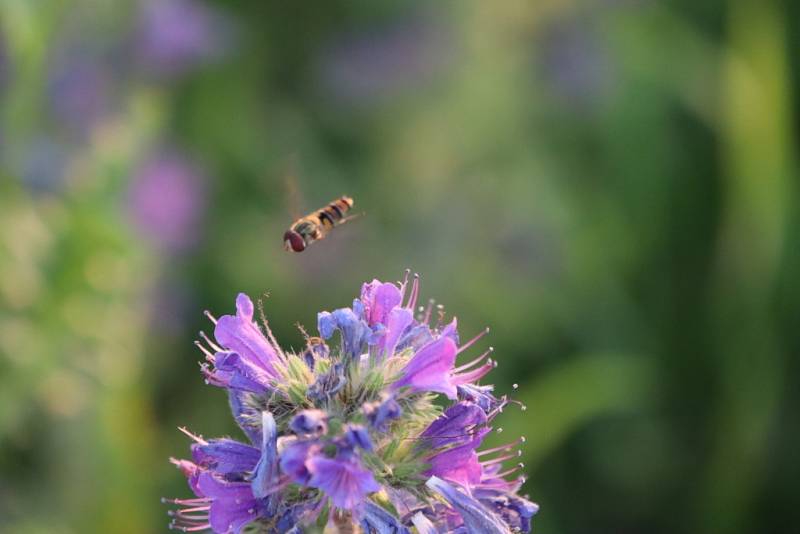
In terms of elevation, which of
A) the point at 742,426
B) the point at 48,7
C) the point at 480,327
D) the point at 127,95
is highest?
the point at 127,95

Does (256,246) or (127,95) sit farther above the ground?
(127,95)

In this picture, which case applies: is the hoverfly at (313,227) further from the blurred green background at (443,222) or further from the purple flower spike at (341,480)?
the blurred green background at (443,222)

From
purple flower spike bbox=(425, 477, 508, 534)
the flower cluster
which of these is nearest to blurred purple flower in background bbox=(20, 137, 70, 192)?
the flower cluster

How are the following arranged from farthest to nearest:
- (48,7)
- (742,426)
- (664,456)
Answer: (664,456), (742,426), (48,7)

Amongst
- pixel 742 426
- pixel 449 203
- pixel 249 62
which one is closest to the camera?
pixel 742 426

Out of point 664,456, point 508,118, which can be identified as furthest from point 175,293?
point 664,456

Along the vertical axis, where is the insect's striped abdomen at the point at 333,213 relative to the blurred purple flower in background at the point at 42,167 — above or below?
below

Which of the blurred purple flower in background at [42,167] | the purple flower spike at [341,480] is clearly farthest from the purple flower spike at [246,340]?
the blurred purple flower in background at [42,167]

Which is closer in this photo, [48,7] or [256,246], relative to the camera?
[48,7]

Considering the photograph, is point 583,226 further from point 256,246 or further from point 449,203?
point 256,246
